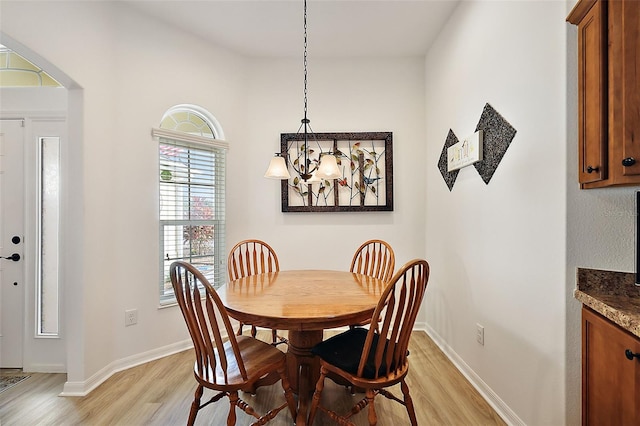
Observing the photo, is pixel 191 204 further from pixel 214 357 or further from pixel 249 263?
pixel 214 357

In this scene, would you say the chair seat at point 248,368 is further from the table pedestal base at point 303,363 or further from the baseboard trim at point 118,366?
the baseboard trim at point 118,366

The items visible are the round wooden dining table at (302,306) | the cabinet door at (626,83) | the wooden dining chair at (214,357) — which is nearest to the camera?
the cabinet door at (626,83)

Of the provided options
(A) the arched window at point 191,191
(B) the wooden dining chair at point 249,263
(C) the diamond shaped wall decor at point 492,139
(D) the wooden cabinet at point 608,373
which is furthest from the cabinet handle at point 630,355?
(A) the arched window at point 191,191

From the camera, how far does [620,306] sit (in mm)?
1134

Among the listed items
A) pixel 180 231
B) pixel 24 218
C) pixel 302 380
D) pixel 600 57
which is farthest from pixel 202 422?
pixel 600 57

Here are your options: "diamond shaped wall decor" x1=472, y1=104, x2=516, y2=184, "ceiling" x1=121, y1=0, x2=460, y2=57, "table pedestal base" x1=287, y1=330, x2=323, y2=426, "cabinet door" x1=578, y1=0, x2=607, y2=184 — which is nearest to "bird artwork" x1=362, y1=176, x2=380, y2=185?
"diamond shaped wall decor" x1=472, y1=104, x2=516, y2=184

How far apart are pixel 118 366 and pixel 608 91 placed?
11.4ft

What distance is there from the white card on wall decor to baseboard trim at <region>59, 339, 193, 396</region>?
291 cm

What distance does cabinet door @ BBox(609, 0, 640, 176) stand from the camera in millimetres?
1104

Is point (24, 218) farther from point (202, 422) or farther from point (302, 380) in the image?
point (302, 380)

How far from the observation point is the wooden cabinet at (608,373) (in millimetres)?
1018

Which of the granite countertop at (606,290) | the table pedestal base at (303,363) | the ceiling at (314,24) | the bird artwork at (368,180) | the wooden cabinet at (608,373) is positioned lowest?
the table pedestal base at (303,363)

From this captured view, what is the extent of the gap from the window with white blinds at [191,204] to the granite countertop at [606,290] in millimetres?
2798

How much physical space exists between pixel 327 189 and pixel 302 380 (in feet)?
6.19
